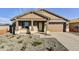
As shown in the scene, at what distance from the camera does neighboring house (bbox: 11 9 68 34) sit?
38.9 feet

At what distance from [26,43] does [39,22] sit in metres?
1.49

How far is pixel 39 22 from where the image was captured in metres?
12.4

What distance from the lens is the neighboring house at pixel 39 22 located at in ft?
38.9

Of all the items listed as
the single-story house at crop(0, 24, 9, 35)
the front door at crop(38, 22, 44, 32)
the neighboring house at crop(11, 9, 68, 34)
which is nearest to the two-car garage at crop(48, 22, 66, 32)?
the neighboring house at crop(11, 9, 68, 34)

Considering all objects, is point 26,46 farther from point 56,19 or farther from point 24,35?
point 56,19

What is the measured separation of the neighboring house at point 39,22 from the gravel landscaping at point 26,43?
0.42 meters

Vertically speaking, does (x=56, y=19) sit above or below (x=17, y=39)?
above

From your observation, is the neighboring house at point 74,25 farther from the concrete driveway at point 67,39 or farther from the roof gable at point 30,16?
the roof gable at point 30,16

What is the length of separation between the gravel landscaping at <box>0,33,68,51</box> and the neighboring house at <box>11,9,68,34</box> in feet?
1.36

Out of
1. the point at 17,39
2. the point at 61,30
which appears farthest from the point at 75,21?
the point at 17,39

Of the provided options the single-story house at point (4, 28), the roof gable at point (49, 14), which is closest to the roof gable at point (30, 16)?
the roof gable at point (49, 14)

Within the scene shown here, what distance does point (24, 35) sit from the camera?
12.0 meters

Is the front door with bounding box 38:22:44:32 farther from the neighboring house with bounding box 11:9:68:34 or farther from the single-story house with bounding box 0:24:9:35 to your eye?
the single-story house with bounding box 0:24:9:35
